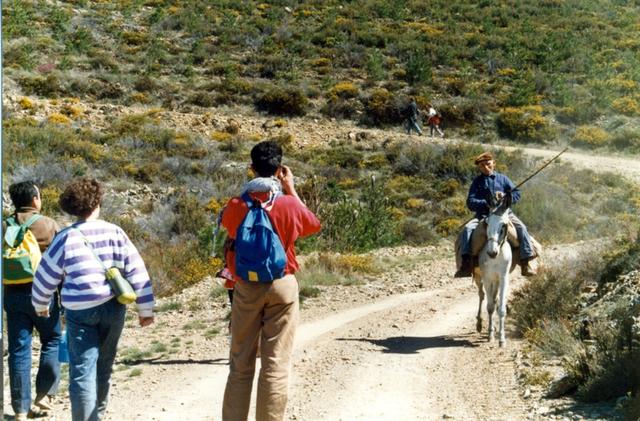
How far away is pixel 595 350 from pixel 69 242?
4.96 m

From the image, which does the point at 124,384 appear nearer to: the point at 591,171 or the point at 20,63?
the point at 591,171

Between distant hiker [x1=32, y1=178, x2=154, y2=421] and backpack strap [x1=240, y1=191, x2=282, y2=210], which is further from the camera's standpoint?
backpack strap [x1=240, y1=191, x2=282, y2=210]

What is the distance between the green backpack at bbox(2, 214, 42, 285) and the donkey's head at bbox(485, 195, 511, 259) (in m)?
5.29

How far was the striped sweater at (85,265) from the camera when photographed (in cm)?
561

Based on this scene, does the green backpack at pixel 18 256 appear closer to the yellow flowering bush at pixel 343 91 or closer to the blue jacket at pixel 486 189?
the blue jacket at pixel 486 189

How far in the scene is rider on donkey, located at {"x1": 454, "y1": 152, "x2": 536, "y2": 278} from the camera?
33.1 ft

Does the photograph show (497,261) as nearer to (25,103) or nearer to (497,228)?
(497,228)

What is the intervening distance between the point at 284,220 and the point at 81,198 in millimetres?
1405

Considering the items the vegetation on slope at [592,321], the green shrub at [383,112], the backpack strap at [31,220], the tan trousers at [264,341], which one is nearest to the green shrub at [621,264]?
the vegetation on slope at [592,321]

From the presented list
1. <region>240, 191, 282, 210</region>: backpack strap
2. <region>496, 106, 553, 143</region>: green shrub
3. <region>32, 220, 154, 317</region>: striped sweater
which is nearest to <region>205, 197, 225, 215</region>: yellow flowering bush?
<region>32, 220, 154, 317</region>: striped sweater

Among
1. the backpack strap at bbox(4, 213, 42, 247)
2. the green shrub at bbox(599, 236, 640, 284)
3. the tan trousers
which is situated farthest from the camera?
the green shrub at bbox(599, 236, 640, 284)

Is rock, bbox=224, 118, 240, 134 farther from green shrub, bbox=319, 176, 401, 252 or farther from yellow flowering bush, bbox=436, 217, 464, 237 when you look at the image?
green shrub, bbox=319, 176, 401, 252

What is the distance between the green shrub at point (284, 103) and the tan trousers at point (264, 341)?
1224 inches

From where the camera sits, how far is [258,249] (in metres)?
5.60
